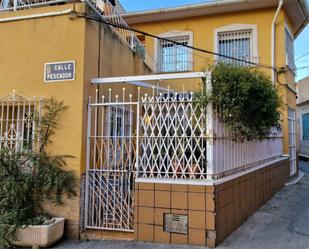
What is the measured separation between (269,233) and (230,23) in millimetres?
8072

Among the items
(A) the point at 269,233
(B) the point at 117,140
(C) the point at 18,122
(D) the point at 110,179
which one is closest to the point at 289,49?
(A) the point at 269,233

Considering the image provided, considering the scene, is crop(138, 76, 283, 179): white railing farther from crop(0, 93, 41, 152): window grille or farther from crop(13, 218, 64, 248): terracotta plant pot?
crop(0, 93, 41, 152): window grille

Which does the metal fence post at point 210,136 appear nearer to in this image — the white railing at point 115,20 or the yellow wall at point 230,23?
the white railing at point 115,20

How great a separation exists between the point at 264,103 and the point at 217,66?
1.17 m

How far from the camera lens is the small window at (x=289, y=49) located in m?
10.7

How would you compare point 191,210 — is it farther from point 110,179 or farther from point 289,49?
point 289,49

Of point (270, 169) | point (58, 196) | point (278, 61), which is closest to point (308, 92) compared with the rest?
point (278, 61)

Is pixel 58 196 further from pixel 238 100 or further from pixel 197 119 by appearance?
pixel 238 100

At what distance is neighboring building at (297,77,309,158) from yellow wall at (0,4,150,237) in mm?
17190

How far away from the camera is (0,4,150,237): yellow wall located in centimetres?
534

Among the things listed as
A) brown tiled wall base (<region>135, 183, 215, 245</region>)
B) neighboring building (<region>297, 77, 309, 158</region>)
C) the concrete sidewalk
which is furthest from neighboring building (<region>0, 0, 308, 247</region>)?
neighboring building (<region>297, 77, 309, 158</region>)

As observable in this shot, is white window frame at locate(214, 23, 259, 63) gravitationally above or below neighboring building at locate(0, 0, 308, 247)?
above

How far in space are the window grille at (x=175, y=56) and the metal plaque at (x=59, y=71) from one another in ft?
21.4

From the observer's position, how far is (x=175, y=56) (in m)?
11.7
